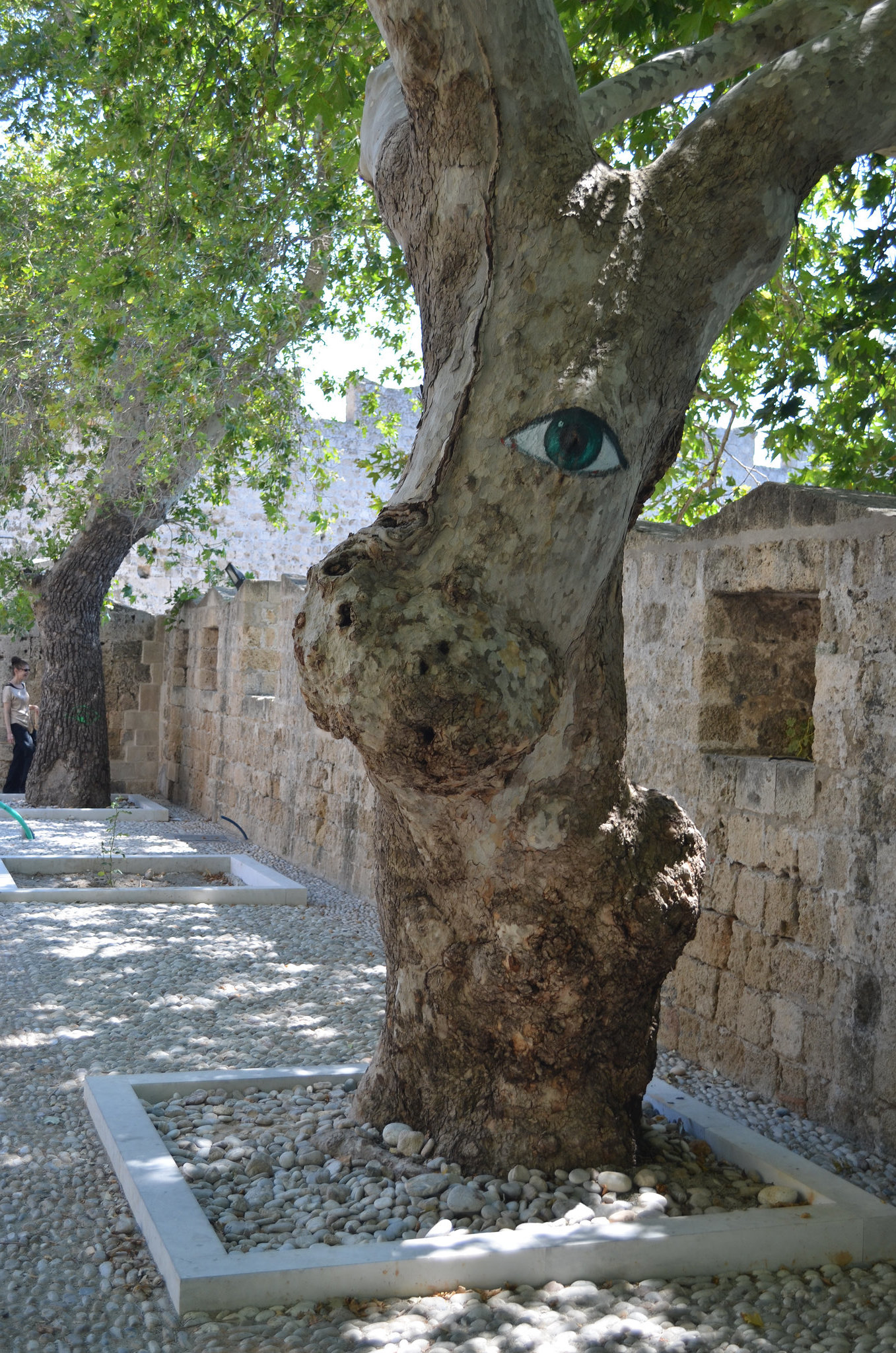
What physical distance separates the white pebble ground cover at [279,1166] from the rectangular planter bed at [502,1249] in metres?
0.04

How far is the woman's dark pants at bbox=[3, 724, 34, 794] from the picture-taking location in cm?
1242

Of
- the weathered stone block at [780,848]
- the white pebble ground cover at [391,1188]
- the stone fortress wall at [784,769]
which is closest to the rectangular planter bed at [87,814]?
the stone fortress wall at [784,769]

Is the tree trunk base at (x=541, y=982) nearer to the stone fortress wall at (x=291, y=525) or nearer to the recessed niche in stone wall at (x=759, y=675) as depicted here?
the recessed niche in stone wall at (x=759, y=675)

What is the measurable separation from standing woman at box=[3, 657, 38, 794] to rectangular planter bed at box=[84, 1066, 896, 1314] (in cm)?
966

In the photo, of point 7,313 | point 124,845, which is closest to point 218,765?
point 124,845

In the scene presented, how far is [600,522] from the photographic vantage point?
2902 millimetres

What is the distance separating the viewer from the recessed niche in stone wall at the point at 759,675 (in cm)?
475

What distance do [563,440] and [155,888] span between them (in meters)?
5.37

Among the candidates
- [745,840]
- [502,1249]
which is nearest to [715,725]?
[745,840]

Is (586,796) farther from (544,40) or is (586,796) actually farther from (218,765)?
(218,765)

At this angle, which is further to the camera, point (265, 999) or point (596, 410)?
point (265, 999)

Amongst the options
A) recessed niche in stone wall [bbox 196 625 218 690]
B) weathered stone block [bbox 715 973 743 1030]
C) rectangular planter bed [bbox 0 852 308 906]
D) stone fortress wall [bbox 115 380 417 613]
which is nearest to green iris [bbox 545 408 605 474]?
weathered stone block [bbox 715 973 743 1030]

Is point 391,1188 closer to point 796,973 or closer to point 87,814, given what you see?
point 796,973

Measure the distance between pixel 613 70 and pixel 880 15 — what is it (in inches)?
195
